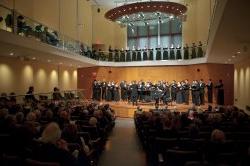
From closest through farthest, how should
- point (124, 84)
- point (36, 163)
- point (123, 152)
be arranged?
1. point (36, 163)
2. point (123, 152)
3. point (124, 84)

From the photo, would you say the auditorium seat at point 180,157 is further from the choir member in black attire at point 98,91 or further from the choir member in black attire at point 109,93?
the choir member in black attire at point 98,91

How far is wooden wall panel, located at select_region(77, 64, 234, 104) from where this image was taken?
19.7 meters

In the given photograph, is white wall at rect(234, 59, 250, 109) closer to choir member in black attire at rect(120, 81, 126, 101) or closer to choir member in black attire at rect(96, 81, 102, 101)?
choir member in black attire at rect(120, 81, 126, 101)

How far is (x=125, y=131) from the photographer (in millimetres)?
12188

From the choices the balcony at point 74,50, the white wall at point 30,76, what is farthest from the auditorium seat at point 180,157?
the white wall at point 30,76

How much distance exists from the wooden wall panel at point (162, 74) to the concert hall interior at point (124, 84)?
77 mm

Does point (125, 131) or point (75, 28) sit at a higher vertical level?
point (75, 28)

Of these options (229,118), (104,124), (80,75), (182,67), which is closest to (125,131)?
(104,124)

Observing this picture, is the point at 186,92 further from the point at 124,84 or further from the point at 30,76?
the point at 30,76

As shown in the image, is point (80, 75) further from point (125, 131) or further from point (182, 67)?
point (125, 131)

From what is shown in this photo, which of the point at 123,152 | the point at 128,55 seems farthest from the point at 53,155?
the point at 128,55

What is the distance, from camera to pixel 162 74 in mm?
22828

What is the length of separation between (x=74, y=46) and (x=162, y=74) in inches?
300

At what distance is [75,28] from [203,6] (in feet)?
30.8
